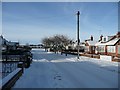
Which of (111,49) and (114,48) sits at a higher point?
(114,48)

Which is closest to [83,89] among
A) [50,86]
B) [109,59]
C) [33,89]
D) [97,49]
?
[50,86]

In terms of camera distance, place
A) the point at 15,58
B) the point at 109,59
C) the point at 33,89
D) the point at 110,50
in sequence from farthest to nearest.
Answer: the point at 110,50 → the point at 109,59 → the point at 15,58 → the point at 33,89

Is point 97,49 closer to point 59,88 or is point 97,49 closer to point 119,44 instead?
point 119,44

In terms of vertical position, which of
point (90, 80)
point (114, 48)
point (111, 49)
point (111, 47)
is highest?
point (111, 47)

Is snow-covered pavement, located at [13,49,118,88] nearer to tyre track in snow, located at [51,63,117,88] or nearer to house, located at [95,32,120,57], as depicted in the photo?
tyre track in snow, located at [51,63,117,88]

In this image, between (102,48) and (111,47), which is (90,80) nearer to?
(111,47)

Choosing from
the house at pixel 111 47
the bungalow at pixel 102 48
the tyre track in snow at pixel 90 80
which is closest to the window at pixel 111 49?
the house at pixel 111 47

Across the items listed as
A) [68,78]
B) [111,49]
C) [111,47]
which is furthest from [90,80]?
[111,47]

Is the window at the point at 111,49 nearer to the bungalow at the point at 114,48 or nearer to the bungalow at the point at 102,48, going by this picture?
the bungalow at the point at 114,48

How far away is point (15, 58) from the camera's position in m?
30.0

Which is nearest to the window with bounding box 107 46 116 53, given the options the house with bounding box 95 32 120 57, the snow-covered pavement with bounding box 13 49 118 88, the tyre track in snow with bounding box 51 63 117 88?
the house with bounding box 95 32 120 57

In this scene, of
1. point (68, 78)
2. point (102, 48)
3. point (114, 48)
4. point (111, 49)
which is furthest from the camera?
point (102, 48)

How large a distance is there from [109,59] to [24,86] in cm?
2385

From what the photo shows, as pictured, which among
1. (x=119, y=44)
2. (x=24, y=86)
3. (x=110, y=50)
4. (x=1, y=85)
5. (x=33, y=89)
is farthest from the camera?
(x=110, y=50)
